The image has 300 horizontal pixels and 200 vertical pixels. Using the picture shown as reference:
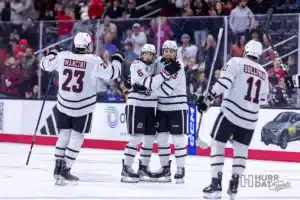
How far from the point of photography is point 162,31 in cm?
1371

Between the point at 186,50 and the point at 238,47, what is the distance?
901 millimetres

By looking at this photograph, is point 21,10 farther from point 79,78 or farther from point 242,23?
point 79,78

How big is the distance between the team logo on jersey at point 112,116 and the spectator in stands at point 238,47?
7.32 ft

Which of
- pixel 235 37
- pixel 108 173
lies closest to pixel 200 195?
pixel 108 173

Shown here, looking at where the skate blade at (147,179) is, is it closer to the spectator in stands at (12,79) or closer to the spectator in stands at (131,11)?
the spectator in stands at (12,79)

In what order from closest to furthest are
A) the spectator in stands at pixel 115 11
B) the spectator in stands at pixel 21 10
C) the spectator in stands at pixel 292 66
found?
the spectator in stands at pixel 292 66 → the spectator in stands at pixel 115 11 → the spectator in stands at pixel 21 10

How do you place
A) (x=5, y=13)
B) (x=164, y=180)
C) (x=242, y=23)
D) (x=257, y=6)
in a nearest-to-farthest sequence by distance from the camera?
(x=164, y=180) → (x=242, y=23) → (x=257, y=6) → (x=5, y=13)

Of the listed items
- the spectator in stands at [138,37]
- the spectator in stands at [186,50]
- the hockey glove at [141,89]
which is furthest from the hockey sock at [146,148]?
the spectator in stands at [138,37]

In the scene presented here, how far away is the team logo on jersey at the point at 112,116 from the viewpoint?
13945 millimetres

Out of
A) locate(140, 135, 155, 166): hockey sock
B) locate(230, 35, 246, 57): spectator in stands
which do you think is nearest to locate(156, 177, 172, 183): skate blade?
locate(140, 135, 155, 166): hockey sock

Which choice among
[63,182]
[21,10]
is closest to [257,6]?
[21,10]

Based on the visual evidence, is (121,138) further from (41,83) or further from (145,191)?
(145,191)

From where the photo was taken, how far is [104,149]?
550 inches

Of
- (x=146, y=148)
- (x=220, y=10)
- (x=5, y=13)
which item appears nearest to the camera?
(x=146, y=148)
